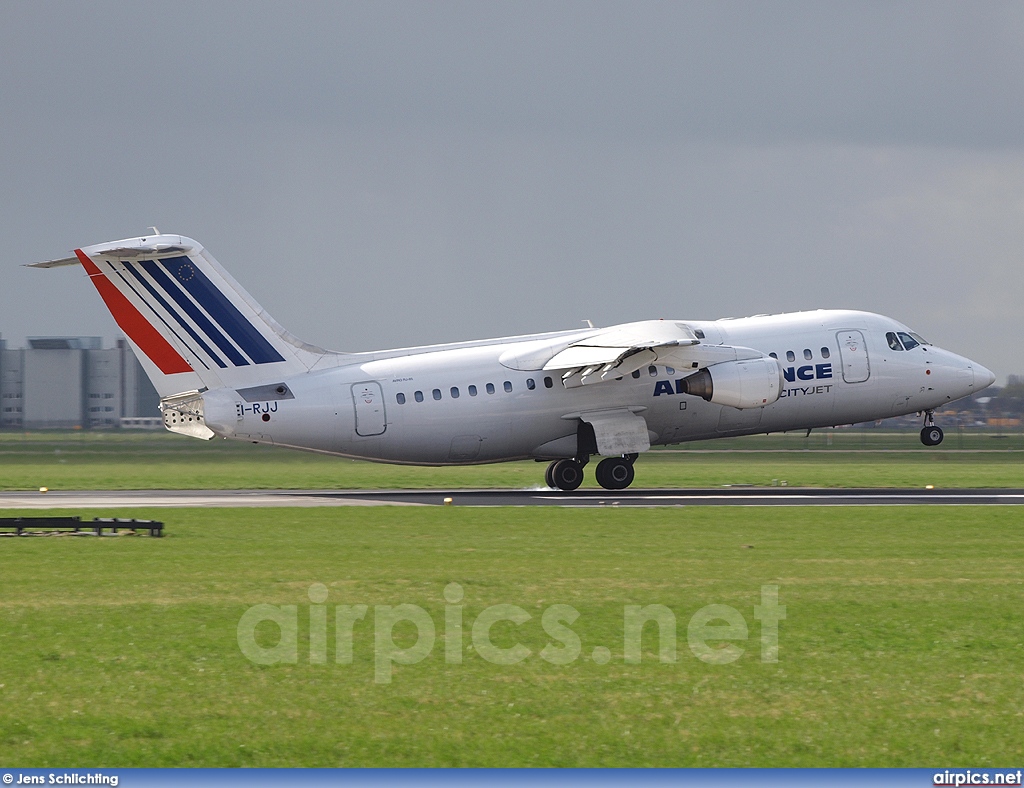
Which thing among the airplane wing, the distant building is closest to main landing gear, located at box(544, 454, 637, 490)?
the airplane wing

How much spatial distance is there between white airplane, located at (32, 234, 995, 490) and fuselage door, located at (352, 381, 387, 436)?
0.04 m

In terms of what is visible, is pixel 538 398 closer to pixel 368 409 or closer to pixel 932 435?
pixel 368 409

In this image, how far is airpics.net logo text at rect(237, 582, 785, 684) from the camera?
46.3 feet

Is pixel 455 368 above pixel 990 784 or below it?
above

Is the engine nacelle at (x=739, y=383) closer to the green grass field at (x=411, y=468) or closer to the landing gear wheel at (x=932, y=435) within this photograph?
the landing gear wheel at (x=932, y=435)

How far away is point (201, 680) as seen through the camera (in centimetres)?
1313

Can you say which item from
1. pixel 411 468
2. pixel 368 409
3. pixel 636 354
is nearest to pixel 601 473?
pixel 636 354

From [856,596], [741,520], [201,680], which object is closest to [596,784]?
[201,680]

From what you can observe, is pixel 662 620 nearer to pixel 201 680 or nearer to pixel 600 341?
pixel 201 680

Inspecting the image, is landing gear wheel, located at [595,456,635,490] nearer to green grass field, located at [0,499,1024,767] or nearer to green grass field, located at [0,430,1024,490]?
green grass field, located at [0,430,1024,490]

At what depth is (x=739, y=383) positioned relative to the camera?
3616 cm

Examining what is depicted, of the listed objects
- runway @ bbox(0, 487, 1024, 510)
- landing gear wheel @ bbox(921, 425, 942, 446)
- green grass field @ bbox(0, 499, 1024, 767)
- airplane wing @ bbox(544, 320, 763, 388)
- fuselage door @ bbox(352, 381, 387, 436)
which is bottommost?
green grass field @ bbox(0, 499, 1024, 767)

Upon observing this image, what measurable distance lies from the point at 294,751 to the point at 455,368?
86.9ft

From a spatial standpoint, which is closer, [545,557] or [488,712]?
[488,712]
